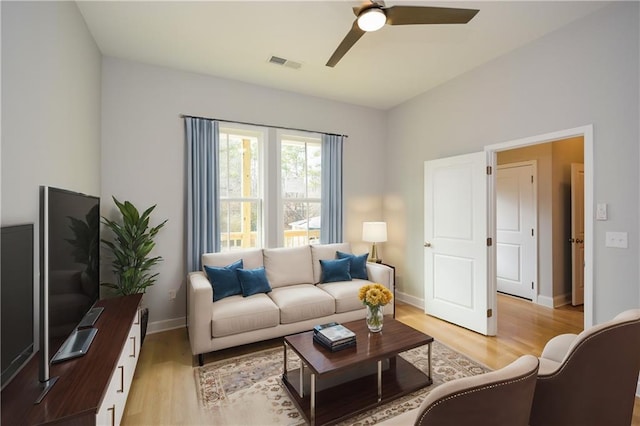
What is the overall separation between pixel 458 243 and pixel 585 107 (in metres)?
1.76

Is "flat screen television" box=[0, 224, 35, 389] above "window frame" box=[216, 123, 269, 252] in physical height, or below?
below

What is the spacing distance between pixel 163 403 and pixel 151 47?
3.22 m

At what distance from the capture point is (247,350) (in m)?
2.87

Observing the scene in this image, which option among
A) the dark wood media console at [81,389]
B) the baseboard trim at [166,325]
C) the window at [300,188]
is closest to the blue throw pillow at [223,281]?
the baseboard trim at [166,325]

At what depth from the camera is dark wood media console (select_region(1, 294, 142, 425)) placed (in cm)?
112

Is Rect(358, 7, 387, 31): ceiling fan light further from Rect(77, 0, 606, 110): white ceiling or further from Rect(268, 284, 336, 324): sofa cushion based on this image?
Rect(268, 284, 336, 324): sofa cushion

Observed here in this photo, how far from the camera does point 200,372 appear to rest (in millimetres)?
2473

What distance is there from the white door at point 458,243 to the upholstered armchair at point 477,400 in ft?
8.83

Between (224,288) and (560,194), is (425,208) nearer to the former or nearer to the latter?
(560,194)

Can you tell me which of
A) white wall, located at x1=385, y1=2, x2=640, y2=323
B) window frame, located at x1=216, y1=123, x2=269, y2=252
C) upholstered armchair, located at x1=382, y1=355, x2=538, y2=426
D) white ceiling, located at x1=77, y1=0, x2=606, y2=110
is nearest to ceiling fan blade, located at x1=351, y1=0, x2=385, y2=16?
white ceiling, located at x1=77, y1=0, x2=606, y2=110

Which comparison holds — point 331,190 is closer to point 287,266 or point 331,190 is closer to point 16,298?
point 287,266

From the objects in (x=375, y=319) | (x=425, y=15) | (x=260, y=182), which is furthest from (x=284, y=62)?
(x=375, y=319)

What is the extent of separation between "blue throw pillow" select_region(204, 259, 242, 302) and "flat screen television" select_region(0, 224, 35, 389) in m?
1.66

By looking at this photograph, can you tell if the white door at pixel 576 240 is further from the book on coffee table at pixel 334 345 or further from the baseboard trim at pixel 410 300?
the book on coffee table at pixel 334 345
